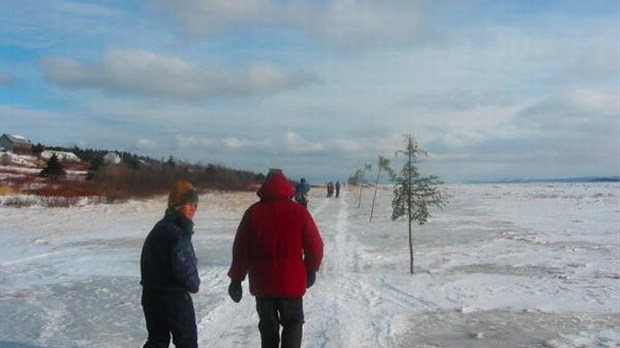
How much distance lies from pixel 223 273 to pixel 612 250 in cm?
1096

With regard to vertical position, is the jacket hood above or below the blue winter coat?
above

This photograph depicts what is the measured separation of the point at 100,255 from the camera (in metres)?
17.6

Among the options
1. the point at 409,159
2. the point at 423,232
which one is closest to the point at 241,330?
the point at 409,159

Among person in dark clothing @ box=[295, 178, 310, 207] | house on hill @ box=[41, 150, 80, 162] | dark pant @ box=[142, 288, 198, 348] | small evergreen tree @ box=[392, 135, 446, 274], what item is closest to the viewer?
dark pant @ box=[142, 288, 198, 348]

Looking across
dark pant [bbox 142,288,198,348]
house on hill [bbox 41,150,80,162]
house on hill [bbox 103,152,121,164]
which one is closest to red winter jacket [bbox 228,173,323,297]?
dark pant [bbox 142,288,198,348]

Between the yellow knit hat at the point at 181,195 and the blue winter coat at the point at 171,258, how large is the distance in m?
0.09

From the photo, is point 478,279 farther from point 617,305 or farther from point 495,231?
point 495,231

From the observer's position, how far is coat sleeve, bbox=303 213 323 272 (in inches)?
221

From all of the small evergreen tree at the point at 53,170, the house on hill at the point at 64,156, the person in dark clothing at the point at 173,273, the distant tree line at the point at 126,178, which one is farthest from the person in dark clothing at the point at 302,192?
the house on hill at the point at 64,156

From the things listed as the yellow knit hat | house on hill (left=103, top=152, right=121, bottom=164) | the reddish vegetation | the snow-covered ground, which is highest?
house on hill (left=103, top=152, right=121, bottom=164)

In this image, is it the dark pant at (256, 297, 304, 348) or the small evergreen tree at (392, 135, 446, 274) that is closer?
the dark pant at (256, 297, 304, 348)

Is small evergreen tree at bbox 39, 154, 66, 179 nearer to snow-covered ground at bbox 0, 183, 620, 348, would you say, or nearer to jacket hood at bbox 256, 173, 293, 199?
snow-covered ground at bbox 0, 183, 620, 348

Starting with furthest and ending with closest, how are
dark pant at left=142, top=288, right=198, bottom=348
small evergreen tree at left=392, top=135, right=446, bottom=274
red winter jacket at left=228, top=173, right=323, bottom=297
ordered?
small evergreen tree at left=392, top=135, right=446, bottom=274 → red winter jacket at left=228, top=173, right=323, bottom=297 → dark pant at left=142, top=288, right=198, bottom=348

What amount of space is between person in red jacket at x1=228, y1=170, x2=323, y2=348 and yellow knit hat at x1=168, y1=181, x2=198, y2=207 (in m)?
0.51
